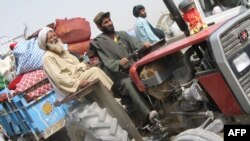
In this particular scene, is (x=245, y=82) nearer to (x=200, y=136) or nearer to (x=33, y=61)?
(x=200, y=136)

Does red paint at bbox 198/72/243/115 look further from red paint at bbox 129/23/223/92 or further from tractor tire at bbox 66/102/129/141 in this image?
tractor tire at bbox 66/102/129/141

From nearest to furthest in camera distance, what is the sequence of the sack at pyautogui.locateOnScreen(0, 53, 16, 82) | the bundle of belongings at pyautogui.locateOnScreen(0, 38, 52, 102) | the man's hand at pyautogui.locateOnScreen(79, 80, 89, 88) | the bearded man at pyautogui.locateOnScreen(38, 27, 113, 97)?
the man's hand at pyautogui.locateOnScreen(79, 80, 89, 88) < the bearded man at pyautogui.locateOnScreen(38, 27, 113, 97) < the bundle of belongings at pyautogui.locateOnScreen(0, 38, 52, 102) < the sack at pyautogui.locateOnScreen(0, 53, 16, 82)

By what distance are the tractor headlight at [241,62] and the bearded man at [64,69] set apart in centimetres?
176

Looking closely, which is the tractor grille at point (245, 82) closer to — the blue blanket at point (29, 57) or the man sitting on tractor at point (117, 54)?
the man sitting on tractor at point (117, 54)

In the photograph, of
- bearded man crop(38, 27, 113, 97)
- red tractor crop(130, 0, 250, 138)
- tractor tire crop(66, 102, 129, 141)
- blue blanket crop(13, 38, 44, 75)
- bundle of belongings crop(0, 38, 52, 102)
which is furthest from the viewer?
blue blanket crop(13, 38, 44, 75)

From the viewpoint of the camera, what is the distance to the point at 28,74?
22.2 ft

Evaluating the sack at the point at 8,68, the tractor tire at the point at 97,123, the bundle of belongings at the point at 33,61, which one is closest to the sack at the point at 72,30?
the bundle of belongings at the point at 33,61

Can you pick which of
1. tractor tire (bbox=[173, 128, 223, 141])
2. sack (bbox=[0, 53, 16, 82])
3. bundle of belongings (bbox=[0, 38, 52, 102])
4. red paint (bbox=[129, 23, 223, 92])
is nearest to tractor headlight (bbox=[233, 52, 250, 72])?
red paint (bbox=[129, 23, 223, 92])

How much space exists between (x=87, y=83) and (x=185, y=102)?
3.68ft

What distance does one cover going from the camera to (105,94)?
441 cm

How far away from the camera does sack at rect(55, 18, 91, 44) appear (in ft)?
24.8

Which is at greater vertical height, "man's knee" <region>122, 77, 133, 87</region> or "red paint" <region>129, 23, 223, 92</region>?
"red paint" <region>129, 23, 223, 92</region>

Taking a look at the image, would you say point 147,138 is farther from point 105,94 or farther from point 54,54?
point 54,54

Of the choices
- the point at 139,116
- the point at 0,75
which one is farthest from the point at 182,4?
the point at 0,75
